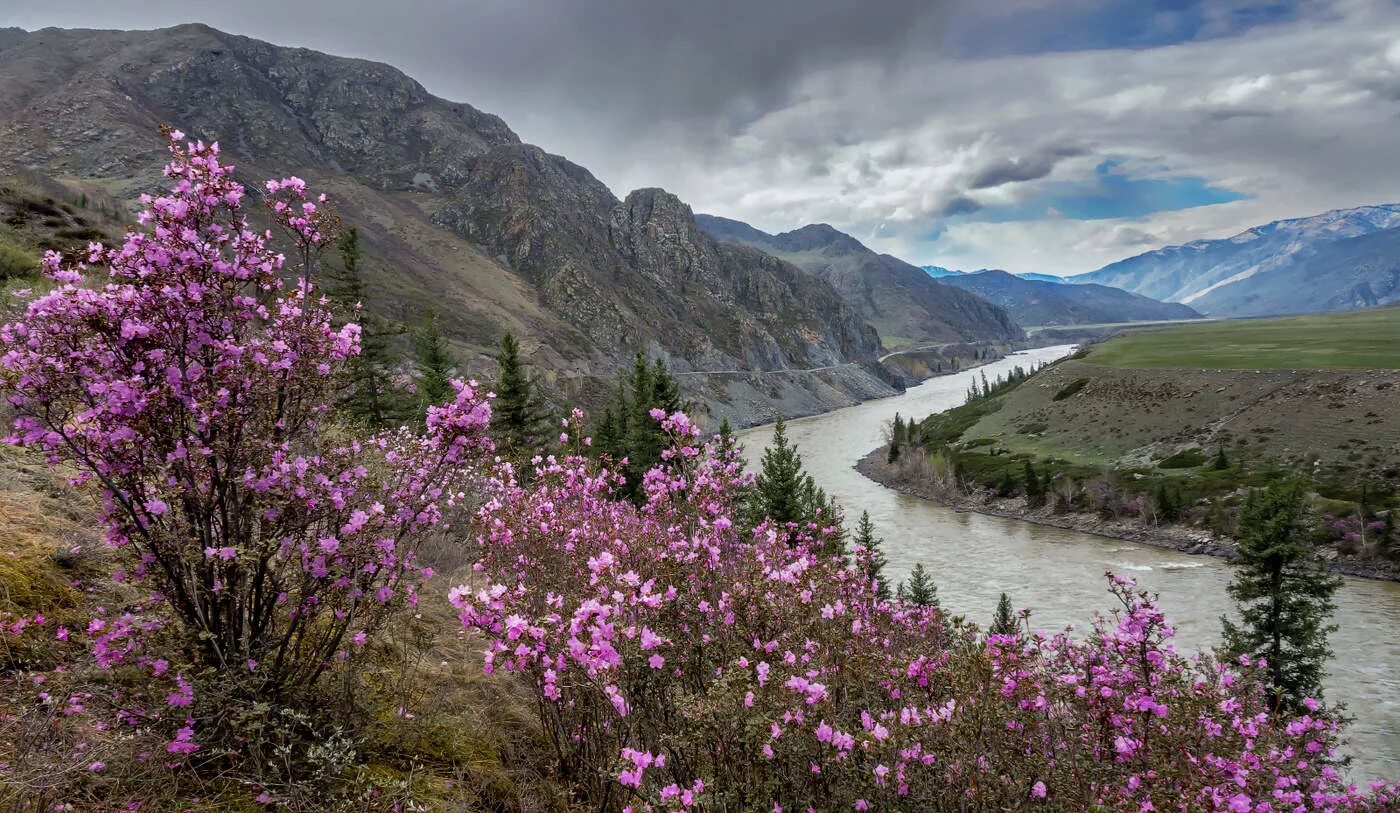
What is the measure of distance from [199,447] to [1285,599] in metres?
26.7

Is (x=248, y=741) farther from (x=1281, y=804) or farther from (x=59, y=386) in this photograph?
(x=1281, y=804)

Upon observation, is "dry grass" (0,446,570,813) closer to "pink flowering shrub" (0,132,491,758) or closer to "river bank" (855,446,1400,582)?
"pink flowering shrub" (0,132,491,758)

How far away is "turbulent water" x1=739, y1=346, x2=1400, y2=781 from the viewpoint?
2473 centimetres

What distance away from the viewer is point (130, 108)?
137 m

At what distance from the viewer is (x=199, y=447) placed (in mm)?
4180

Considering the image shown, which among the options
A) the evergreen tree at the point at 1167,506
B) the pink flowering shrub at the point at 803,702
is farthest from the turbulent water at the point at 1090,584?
the pink flowering shrub at the point at 803,702

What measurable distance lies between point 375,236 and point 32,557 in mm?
157331

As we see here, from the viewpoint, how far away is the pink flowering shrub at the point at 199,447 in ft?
13.2

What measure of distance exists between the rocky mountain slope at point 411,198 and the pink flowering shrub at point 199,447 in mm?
97065

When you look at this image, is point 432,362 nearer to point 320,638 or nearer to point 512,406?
point 512,406

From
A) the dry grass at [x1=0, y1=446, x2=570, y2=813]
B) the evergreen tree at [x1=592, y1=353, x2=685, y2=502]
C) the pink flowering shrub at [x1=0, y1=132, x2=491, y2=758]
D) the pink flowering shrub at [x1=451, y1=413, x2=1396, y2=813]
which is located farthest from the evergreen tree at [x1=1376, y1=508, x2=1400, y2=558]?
the pink flowering shrub at [x1=0, y1=132, x2=491, y2=758]

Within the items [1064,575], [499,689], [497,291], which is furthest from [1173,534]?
[497,291]

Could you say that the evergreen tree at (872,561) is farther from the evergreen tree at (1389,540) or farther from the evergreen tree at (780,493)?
the evergreen tree at (1389,540)

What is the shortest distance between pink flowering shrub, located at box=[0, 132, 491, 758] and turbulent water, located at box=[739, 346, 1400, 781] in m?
13.8
